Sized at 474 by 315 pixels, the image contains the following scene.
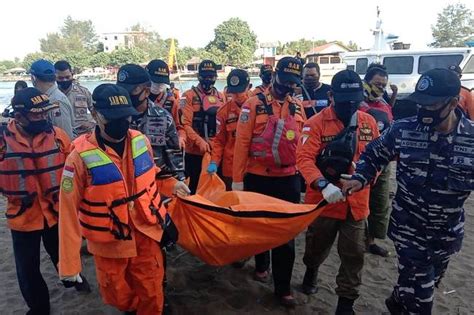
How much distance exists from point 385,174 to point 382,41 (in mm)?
12602

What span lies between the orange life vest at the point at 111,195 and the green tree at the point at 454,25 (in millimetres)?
46280

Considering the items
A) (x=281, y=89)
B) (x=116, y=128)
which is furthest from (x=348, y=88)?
(x=116, y=128)

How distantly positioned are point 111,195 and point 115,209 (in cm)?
10

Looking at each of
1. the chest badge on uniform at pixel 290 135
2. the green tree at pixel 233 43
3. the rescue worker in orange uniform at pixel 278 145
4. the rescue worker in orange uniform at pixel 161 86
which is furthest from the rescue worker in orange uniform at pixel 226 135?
the green tree at pixel 233 43

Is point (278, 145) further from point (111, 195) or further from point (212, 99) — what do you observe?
point (212, 99)

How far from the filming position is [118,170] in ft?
8.41

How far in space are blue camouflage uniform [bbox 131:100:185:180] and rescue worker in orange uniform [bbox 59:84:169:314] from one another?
780 millimetres

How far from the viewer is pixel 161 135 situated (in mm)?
3691

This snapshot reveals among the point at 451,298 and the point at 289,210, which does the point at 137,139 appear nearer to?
the point at 289,210

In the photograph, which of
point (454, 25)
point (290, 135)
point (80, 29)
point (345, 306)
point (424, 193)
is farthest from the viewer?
point (80, 29)

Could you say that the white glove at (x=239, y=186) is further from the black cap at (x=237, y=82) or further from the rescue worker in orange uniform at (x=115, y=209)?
the black cap at (x=237, y=82)

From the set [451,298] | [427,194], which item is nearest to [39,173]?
[427,194]

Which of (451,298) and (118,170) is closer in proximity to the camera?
(118,170)

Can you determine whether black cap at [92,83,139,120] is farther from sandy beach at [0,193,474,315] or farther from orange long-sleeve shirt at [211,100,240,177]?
orange long-sleeve shirt at [211,100,240,177]
